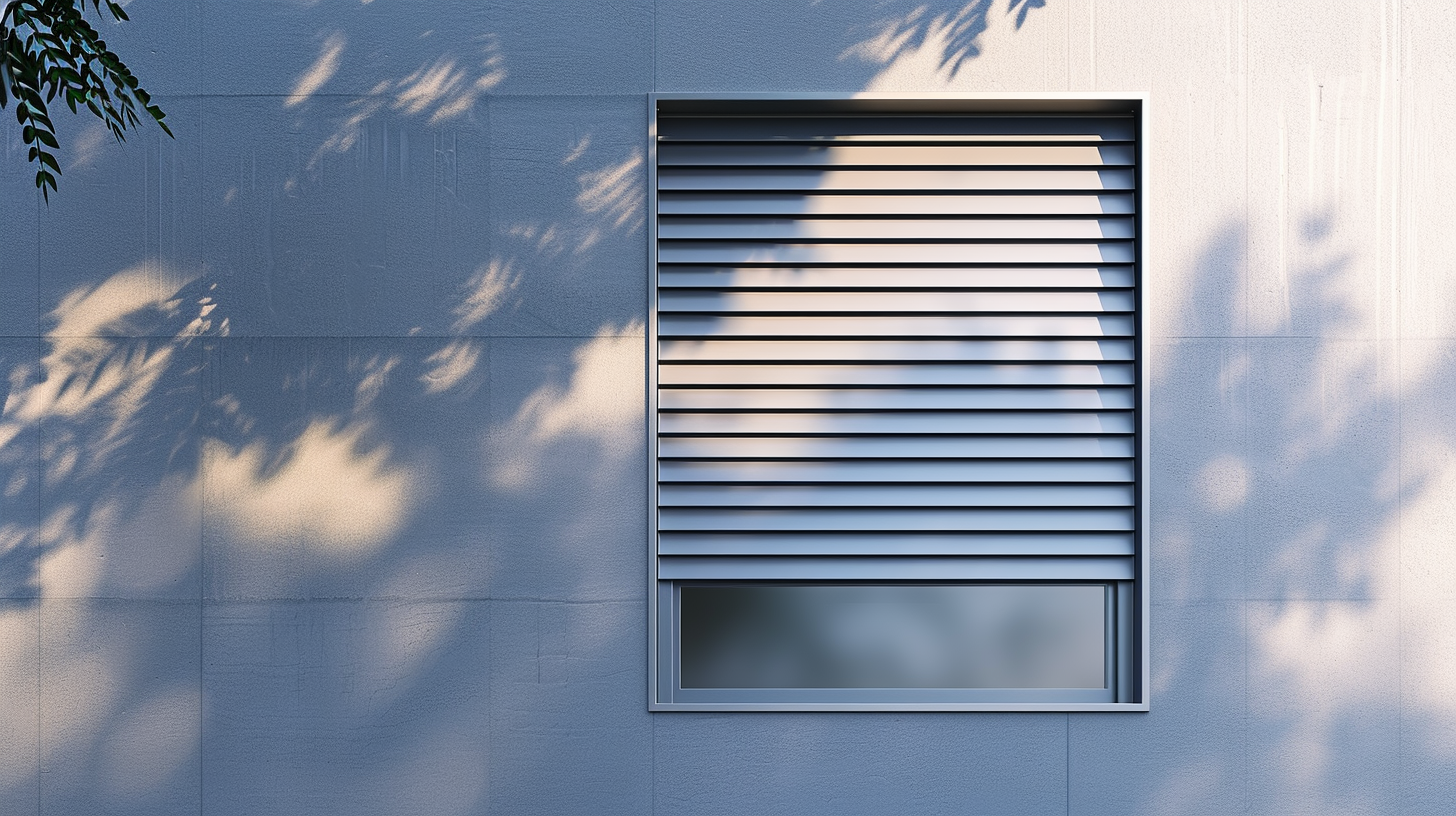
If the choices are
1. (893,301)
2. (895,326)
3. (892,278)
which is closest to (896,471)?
(895,326)

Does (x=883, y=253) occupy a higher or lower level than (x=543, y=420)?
higher

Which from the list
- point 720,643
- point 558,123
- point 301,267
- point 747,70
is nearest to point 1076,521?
point 720,643

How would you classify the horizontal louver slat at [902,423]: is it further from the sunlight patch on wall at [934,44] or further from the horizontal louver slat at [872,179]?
the sunlight patch on wall at [934,44]

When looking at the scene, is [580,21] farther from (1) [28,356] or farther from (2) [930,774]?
(2) [930,774]

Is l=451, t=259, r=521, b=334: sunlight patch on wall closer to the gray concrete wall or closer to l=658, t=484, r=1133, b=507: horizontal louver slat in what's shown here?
the gray concrete wall

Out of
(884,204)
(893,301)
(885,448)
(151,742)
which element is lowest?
(151,742)

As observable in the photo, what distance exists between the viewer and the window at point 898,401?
427cm

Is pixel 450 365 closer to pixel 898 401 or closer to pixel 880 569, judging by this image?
pixel 898 401

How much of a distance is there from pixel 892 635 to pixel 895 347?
127 centimetres

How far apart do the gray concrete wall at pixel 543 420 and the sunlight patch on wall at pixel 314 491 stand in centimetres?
2

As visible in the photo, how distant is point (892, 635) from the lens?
4328 mm

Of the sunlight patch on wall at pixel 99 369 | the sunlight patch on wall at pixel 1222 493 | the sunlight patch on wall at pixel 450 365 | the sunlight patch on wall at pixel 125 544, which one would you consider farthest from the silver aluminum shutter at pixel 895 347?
the sunlight patch on wall at pixel 99 369

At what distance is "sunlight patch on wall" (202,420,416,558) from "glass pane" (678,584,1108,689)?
53.2 inches

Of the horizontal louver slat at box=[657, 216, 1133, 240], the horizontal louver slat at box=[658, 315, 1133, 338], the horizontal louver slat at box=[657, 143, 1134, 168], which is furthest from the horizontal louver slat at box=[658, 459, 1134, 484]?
the horizontal louver slat at box=[657, 143, 1134, 168]
